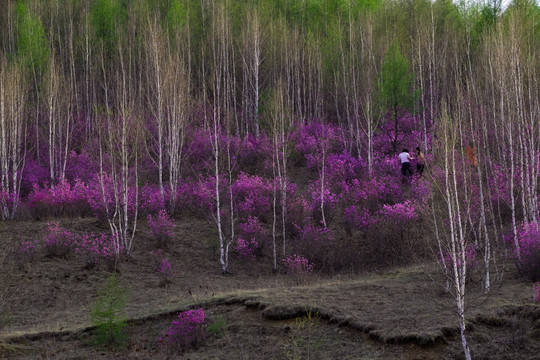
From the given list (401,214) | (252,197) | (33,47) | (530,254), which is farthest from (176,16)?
(530,254)

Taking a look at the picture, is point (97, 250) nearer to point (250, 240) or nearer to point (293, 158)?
point (250, 240)

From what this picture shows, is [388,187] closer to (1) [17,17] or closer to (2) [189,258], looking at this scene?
(2) [189,258]

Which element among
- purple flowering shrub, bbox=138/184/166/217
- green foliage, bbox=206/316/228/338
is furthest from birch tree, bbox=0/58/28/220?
green foliage, bbox=206/316/228/338

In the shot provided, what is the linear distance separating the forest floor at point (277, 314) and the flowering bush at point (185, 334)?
0.60 feet

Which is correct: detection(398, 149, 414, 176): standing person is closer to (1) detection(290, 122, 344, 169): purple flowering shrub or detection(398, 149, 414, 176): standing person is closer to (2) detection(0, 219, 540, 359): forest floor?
(1) detection(290, 122, 344, 169): purple flowering shrub

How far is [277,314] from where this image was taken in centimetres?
913

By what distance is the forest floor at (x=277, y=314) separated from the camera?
25.2ft

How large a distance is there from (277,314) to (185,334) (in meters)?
1.63

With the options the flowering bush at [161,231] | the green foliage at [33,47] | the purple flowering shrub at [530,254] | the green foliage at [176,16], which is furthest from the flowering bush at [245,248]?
the green foliage at [176,16]

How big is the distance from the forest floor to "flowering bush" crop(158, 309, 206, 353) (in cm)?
18

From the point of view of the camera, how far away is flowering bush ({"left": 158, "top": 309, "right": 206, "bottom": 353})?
8641 mm

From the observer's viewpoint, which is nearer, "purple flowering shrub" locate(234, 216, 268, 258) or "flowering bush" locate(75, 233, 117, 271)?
"flowering bush" locate(75, 233, 117, 271)

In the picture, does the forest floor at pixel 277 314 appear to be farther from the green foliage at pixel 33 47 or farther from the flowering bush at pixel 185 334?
the green foliage at pixel 33 47

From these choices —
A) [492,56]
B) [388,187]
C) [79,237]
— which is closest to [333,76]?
[388,187]
